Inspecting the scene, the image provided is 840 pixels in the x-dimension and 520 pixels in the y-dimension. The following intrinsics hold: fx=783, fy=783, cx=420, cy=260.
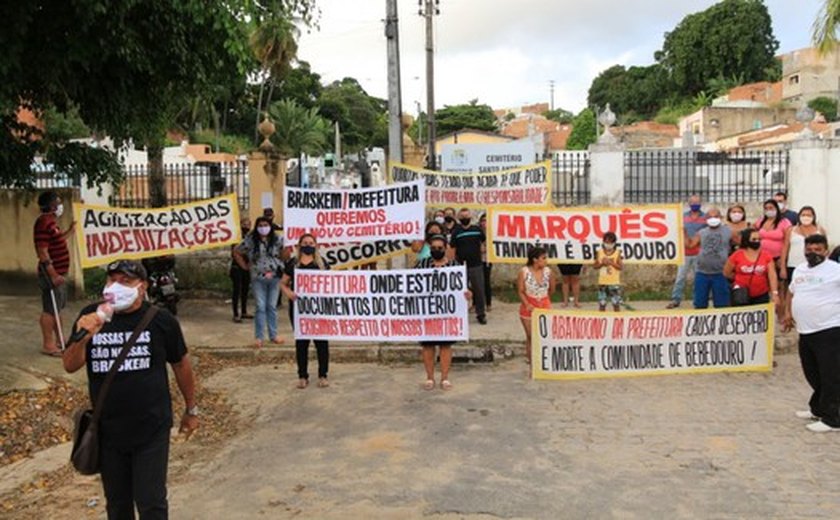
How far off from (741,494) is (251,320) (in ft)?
29.5

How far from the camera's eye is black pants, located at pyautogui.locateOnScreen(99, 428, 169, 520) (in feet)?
13.8

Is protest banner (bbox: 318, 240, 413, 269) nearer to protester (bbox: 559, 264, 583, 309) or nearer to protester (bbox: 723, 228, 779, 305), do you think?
protester (bbox: 559, 264, 583, 309)

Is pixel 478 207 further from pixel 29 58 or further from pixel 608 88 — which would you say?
pixel 608 88

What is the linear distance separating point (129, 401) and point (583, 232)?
7887 millimetres

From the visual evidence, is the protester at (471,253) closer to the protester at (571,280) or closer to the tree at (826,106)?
the protester at (571,280)

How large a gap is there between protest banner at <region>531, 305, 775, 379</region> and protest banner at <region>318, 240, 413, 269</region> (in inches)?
110

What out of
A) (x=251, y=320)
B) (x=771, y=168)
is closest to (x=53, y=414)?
(x=251, y=320)

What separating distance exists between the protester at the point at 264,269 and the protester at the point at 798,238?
6.81m

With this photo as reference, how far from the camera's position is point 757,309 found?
356 inches

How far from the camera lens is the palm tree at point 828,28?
48.3 ft

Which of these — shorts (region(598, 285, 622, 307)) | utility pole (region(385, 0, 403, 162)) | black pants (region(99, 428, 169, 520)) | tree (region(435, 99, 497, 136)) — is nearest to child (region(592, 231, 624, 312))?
shorts (region(598, 285, 622, 307))

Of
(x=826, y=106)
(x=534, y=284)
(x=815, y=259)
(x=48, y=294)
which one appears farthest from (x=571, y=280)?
(x=826, y=106)

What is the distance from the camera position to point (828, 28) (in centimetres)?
1499

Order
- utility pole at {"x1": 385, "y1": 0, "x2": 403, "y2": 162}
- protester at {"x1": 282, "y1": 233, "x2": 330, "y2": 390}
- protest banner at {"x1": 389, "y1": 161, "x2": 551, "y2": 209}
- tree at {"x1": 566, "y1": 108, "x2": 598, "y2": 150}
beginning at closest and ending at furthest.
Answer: protester at {"x1": 282, "y1": 233, "x2": 330, "y2": 390}, protest banner at {"x1": 389, "y1": 161, "x2": 551, "y2": 209}, utility pole at {"x1": 385, "y1": 0, "x2": 403, "y2": 162}, tree at {"x1": 566, "y1": 108, "x2": 598, "y2": 150}
